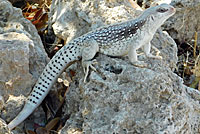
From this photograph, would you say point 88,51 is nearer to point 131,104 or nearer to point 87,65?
point 87,65

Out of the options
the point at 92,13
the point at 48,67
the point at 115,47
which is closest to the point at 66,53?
the point at 48,67

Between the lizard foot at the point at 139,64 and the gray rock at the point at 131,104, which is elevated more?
the lizard foot at the point at 139,64

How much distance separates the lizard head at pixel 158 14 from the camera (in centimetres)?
412

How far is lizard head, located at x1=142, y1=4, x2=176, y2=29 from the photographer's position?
4117 millimetres

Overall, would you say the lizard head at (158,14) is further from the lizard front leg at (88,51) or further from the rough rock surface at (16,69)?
the rough rock surface at (16,69)

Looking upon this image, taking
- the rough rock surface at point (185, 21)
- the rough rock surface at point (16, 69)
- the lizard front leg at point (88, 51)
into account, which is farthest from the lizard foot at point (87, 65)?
the rough rock surface at point (185, 21)

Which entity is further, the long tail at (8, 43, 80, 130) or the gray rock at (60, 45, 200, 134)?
the long tail at (8, 43, 80, 130)

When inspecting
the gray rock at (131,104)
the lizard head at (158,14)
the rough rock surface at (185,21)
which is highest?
the lizard head at (158,14)

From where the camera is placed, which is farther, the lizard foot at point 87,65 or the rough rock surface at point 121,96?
the lizard foot at point 87,65

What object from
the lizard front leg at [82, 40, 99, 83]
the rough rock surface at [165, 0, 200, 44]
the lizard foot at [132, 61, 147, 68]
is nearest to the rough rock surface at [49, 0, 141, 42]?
the lizard front leg at [82, 40, 99, 83]

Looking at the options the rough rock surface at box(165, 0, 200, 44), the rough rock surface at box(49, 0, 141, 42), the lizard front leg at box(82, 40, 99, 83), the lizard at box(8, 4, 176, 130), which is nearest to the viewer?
the lizard front leg at box(82, 40, 99, 83)

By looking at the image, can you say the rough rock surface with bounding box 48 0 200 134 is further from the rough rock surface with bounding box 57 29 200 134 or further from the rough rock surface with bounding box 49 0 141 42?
the rough rock surface with bounding box 49 0 141 42

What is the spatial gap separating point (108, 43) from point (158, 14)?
2.33 ft

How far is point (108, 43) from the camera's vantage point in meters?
4.12
